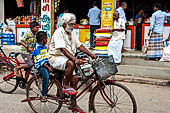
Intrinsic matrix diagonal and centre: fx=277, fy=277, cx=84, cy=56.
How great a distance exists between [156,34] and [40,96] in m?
5.22

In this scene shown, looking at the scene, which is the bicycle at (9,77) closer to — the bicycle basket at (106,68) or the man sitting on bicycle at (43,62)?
the man sitting on bicycle at (43,62)

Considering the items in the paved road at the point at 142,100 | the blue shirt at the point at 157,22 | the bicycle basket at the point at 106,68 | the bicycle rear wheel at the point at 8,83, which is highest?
the blue shirt at the point at 157,22

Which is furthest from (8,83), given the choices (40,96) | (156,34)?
(156,34)

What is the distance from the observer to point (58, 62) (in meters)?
4.40

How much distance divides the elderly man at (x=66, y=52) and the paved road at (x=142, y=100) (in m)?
0.91

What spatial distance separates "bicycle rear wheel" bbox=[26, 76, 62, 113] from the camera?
15.3 feet

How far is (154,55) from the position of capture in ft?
28.9

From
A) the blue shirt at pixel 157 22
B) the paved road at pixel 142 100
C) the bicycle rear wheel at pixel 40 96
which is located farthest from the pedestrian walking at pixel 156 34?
the bicycle rear wheel at pixel 40 96

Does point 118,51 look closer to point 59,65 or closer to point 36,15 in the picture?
point 59,65

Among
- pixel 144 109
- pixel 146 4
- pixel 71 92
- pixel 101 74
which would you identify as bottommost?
pixel 144 109

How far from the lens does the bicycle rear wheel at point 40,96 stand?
4668 mm

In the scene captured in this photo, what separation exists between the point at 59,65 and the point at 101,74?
75 cm

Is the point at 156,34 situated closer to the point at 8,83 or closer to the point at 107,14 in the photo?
the point at 107,14

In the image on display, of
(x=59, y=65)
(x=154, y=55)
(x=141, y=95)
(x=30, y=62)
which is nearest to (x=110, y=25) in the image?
(x=154, y=55)
